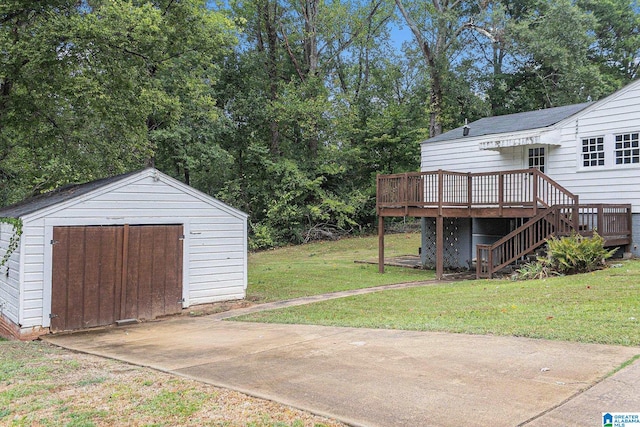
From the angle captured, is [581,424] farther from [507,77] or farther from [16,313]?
[507,77]

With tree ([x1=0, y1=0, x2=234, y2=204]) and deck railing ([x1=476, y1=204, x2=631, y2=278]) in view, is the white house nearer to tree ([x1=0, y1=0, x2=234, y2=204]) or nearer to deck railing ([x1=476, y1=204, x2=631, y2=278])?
deck railing ([x1=476, y1=204, x2=631, y2=278])

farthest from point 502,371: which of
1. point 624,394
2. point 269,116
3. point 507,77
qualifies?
point 507,77

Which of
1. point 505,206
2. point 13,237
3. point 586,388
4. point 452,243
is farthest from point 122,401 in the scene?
point 452,243

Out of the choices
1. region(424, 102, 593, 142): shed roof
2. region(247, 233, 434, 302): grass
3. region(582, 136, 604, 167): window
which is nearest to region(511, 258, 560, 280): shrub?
region(247, 233, 434, 302): grass

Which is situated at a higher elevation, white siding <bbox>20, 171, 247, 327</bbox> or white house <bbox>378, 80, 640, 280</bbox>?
white house <bbox>378, 80, 640, 280</bbox>

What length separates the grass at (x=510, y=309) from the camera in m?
6.45

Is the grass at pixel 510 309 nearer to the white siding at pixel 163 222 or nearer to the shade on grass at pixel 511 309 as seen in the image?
the shade on grass at pixel 511 309

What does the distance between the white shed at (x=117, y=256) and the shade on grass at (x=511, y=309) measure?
1.88 metres

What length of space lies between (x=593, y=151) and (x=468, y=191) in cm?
378

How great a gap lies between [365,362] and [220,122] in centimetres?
2392

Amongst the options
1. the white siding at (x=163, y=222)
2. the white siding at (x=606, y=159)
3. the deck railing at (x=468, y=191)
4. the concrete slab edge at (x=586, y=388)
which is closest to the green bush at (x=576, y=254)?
the deck railing at (x=468, y=191)

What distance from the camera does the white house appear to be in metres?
13.5

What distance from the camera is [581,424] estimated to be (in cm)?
343

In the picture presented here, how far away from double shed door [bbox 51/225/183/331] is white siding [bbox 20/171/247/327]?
6.3 inches
